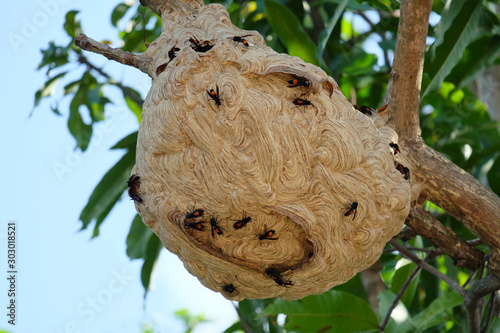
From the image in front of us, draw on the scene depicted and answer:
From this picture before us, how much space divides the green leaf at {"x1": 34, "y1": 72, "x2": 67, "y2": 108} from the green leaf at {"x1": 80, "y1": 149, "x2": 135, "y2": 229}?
3.43ft

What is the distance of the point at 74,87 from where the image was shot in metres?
5.97

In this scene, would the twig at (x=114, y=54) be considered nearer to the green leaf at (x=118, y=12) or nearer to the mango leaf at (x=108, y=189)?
the mango leaf at (x=108, y=189)

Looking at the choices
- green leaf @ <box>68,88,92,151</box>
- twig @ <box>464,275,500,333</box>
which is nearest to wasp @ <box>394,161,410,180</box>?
twig @ <box>464,275,500,333</box>

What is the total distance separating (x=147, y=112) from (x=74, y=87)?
280 centimetres

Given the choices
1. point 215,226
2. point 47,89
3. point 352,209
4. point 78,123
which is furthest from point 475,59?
point 47,89

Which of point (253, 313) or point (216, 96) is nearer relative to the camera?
point (216, 96)

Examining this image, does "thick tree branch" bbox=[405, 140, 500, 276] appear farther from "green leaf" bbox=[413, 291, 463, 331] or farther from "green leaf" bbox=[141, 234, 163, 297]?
"green leaf" bbox=[141, 234, 163, 297]

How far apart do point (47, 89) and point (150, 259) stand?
69.9 inches

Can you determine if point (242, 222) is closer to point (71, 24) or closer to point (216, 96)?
point (216, 96)

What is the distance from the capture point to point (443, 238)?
3684mm

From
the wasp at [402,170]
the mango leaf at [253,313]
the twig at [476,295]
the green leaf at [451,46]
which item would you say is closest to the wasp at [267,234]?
the wasp at [402,170]

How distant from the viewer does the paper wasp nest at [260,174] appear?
10.3 ft

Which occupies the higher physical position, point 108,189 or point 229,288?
point 229,288

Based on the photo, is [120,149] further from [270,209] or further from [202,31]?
[270,209]
